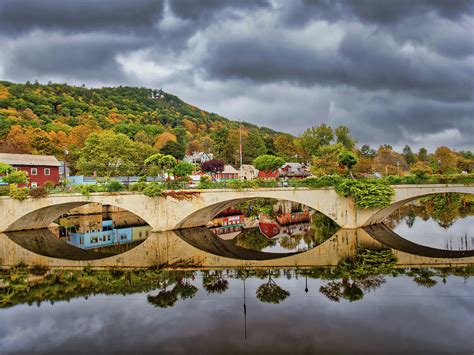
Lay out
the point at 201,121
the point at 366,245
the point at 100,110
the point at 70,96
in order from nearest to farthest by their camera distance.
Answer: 1. the point at 366,245
2. the point at 100,110
3. the point at 70,96
4. the point at 201,121

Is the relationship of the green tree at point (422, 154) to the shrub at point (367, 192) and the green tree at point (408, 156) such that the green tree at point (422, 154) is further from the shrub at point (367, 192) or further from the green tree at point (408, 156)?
the shrub at point (367, 192)

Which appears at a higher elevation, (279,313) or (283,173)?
(283,173)

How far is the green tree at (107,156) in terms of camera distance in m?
63.4

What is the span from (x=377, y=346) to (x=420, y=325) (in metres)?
2.79

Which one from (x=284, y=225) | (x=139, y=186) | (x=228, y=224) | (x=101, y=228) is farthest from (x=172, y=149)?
(x=139, y=186)

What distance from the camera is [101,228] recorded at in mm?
44812

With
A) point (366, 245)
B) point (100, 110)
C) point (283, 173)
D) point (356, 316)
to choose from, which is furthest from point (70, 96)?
point (356, 316)

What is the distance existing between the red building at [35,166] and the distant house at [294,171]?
5138 cm

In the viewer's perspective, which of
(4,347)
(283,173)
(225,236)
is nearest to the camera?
(4,347)

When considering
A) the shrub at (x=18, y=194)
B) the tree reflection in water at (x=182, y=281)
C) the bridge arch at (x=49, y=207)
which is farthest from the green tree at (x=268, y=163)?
the tree reflection in water at (x=182, y=281)

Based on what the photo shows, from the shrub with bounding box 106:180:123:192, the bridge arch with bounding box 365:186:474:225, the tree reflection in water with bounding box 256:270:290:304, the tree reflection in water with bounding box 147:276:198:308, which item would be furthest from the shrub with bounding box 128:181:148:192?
the bridge arch with bounding box 365:186:474:225

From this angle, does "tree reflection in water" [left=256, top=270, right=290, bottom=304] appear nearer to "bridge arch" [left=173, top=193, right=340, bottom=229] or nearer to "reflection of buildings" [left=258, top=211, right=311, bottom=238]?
"bridge arch" [left=173, top=193, right=340, bottom=229]

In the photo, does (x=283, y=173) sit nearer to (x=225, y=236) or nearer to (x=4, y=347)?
(x=225, y=236)

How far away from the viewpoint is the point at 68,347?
13.7m
